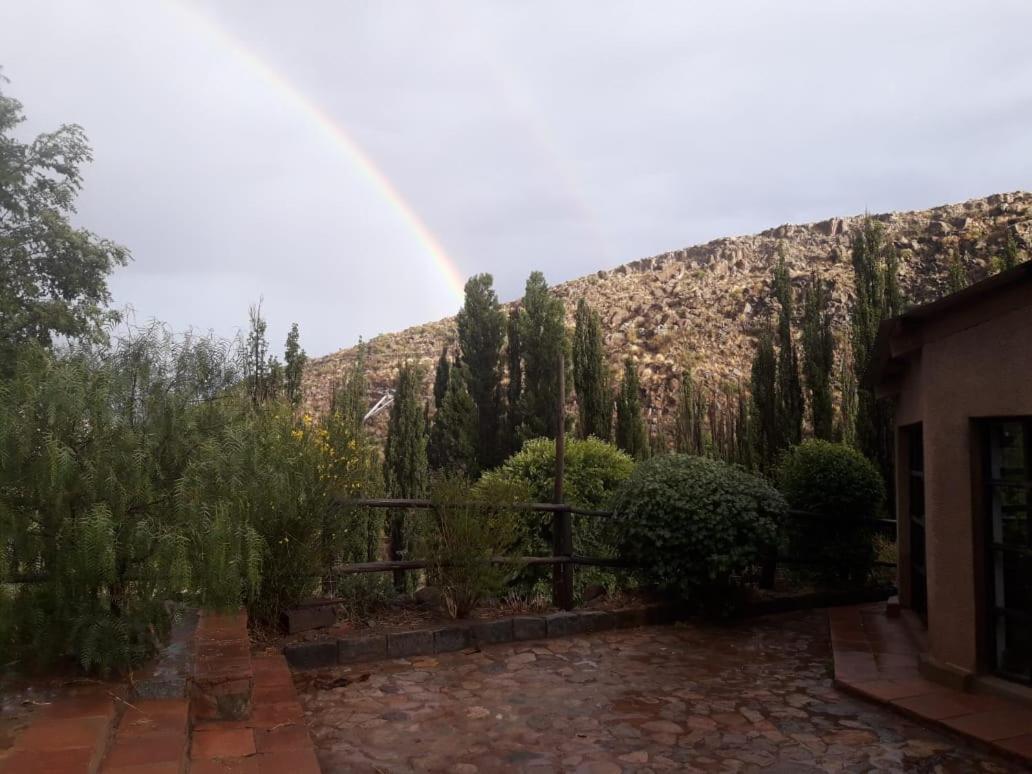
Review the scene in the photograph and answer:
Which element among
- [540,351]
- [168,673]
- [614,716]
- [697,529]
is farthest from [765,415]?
[168,673]

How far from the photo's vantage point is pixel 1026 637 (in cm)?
417

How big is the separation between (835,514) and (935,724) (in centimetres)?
439

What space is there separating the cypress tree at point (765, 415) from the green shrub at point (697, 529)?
23.4ft

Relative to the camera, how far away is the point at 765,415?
14.0 meters

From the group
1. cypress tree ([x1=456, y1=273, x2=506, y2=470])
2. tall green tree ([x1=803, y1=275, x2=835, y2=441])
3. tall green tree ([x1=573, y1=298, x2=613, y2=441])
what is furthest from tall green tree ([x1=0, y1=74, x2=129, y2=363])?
tall green tree ([x1=803, y1=275, x2=835, y2=441])

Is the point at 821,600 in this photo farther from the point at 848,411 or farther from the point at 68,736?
the point at 848,411

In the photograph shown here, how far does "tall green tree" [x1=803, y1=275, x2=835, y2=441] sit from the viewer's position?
13.3 m

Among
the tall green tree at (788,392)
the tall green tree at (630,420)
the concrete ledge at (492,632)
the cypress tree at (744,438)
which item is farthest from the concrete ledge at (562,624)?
the tall green tree at (630,420)

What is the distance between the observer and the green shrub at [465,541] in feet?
19.9

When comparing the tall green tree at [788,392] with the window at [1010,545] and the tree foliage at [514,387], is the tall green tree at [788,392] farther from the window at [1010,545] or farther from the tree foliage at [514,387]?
the window at [1010,545]

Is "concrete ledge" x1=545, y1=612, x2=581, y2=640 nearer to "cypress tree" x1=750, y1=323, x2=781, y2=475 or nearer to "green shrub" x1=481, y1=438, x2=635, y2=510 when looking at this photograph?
"green shrub" x1=481, y1=438, x2=635, y2=510

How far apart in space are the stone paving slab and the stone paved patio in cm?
8

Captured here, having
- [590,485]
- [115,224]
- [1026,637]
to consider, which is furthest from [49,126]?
[1026,637]

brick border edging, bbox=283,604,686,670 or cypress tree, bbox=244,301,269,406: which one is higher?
cypress tree, bbox=244,301,269,406
